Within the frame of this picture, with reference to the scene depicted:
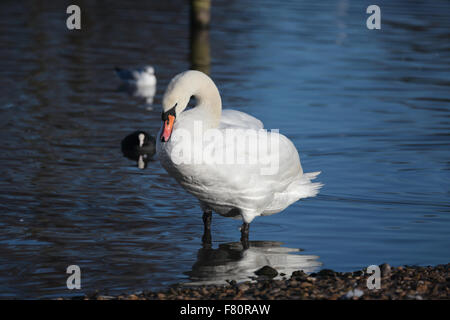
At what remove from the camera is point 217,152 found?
22.3 ft

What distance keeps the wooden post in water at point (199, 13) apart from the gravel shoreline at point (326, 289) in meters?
18.4

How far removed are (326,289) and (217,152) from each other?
1.60 metres

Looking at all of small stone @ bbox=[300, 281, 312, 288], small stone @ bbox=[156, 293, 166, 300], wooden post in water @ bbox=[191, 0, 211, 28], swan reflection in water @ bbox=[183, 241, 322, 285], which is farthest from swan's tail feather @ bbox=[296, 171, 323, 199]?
wooden post in water @ bbox=[191, 0, 211, 28]

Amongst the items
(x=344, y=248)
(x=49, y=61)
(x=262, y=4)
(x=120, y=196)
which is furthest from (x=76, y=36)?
(x=344, y=248)

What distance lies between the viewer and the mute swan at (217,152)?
665 centimetres

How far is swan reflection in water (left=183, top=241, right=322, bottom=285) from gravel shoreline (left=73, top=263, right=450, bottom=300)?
1.18ft

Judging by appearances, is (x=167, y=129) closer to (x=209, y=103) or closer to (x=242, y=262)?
(x=209, y=103)

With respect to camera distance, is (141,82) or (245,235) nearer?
(245,235)

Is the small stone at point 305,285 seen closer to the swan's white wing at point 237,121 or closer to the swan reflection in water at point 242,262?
the swan reflection in water at point 242,262

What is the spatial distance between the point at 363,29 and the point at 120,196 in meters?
21.0

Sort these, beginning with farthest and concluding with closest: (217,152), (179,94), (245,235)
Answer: (245,235) < (217,152) < (179,94)

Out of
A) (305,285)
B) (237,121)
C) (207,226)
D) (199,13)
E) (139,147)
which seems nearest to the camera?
(305,285)

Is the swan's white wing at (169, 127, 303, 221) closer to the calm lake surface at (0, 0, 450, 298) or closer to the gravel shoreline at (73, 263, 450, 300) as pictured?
the calm lake surface at (0, 0, 450, 298)

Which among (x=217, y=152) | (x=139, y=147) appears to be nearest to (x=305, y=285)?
(x=217, y=152)
